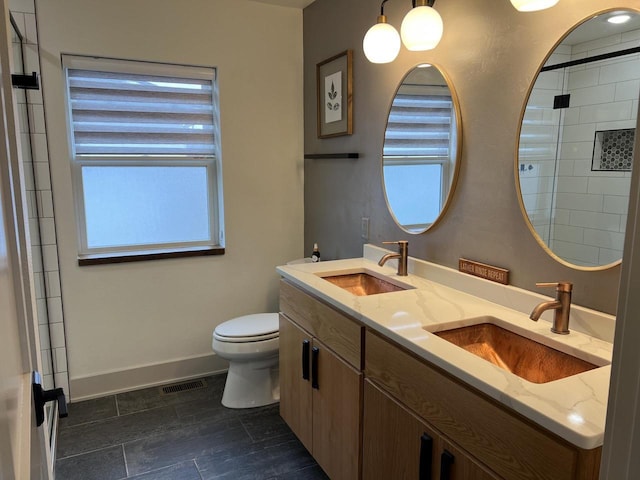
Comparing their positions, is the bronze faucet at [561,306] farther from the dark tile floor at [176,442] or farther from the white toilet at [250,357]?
the white toilet at [250,357]

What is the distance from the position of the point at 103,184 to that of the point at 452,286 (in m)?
2.10

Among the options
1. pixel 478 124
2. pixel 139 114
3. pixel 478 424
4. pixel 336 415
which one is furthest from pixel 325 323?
pixel 139 114

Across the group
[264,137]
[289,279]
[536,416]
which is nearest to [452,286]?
[289,279]

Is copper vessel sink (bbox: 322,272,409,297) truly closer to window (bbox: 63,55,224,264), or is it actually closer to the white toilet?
the white toilet

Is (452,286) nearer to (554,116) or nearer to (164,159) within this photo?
(554,116)

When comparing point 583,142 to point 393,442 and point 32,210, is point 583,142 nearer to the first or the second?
point 393,442

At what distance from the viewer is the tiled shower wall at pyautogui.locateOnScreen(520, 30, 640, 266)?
1.32m

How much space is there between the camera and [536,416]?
970 mm

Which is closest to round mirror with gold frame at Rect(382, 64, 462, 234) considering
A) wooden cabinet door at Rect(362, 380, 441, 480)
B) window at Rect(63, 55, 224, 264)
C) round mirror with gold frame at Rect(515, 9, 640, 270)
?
round mirror with gold frame at Rect(515, 9, 640, 270)

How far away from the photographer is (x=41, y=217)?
2.54 meters

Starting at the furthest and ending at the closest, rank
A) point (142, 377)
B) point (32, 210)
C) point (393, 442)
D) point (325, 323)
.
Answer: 1. point (142, 377)
2. point (32, 210)
3. point (325, 323)
4. point (393, 442)

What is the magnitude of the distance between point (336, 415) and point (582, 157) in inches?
50.3

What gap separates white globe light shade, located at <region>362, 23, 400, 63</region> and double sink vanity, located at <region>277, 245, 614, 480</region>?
36.9 inches

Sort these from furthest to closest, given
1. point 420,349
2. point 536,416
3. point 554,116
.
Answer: point 554,116
point 420,349
point 536,416
